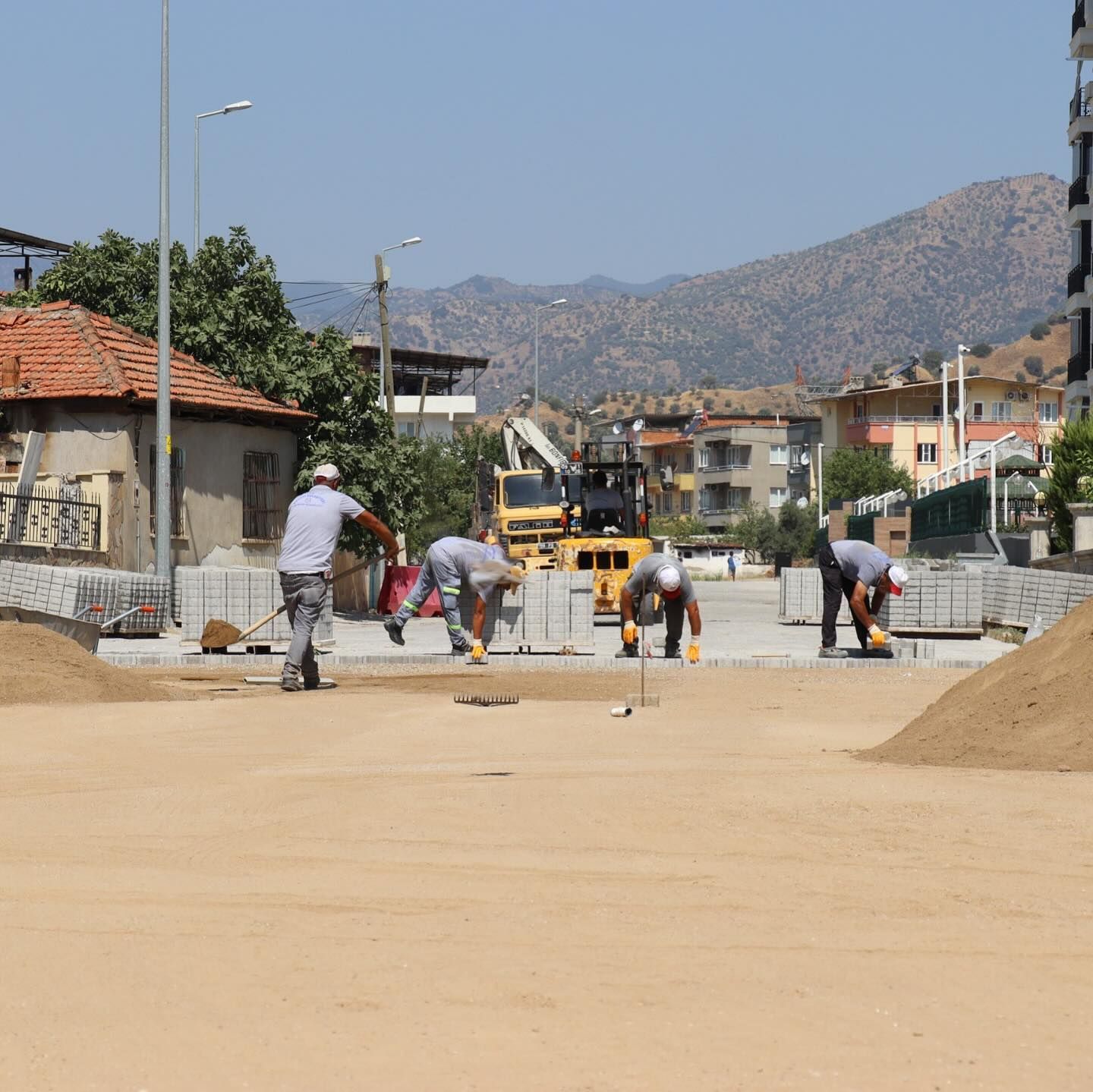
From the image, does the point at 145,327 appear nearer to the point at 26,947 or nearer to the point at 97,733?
the point at 97,733

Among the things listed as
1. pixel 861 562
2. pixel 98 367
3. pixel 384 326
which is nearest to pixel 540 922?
pixel 861 562

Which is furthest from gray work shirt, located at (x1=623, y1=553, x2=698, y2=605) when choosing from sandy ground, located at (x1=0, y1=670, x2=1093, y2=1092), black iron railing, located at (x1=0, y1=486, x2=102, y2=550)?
black iron railing, located at (x1=0, y1=486, x2=102, y2=550)

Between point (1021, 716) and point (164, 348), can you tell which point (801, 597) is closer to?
point (164, 348)

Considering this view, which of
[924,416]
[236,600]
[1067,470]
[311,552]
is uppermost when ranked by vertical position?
[924,416]

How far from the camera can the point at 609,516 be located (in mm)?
33062

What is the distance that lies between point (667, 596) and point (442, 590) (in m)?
2.83

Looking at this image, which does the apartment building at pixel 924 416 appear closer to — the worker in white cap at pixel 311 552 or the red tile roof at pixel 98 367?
the red tile roof at pixel 98 367

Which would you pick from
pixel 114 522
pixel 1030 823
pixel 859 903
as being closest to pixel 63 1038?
pixel 859 903

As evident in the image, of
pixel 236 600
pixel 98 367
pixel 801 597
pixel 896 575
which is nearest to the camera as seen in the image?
pixel 896 575

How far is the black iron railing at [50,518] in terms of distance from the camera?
90.9 ft

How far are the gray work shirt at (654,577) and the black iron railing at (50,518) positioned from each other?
11687 mm

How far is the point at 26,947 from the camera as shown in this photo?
213 inches

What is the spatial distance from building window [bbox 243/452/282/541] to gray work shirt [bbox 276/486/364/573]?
17.0 meters

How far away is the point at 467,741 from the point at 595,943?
18.1 feet
